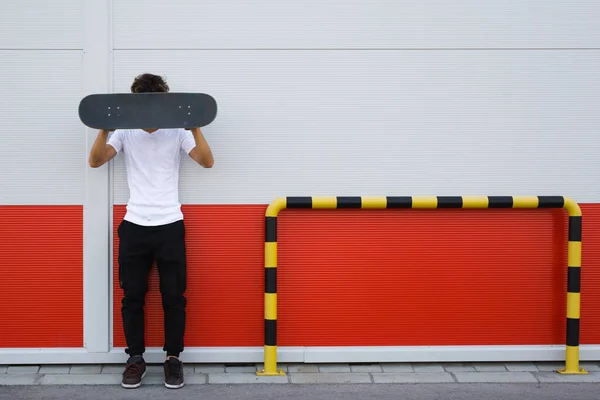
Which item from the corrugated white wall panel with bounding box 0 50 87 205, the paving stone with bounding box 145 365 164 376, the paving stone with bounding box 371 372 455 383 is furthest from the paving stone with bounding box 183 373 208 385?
the corrugated white wall panel with bounding box 0 50 87 205

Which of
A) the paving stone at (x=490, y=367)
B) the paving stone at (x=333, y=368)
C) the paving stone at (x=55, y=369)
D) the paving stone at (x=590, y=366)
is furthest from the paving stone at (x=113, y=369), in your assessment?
the paving stone at (x=590, y=366)

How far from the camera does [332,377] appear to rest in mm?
4465

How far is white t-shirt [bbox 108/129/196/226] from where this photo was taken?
4266 mm

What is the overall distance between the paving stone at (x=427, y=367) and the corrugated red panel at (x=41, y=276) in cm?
208

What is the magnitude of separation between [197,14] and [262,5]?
396mm

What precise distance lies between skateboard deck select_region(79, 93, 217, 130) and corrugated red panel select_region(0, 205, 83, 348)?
717 mm

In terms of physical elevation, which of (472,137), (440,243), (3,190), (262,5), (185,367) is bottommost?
(185,367)

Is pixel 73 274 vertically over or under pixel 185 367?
over

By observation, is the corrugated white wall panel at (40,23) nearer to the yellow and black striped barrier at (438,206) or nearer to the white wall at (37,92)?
the white wall at (37,92)

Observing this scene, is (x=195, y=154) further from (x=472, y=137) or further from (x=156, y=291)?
(x=472, y=137)

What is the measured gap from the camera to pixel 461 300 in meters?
4.66

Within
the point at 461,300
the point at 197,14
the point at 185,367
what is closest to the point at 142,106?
the point at 197,14

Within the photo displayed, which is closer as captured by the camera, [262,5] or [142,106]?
[142,106]

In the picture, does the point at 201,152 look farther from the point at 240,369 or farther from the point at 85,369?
the point at 85,369
